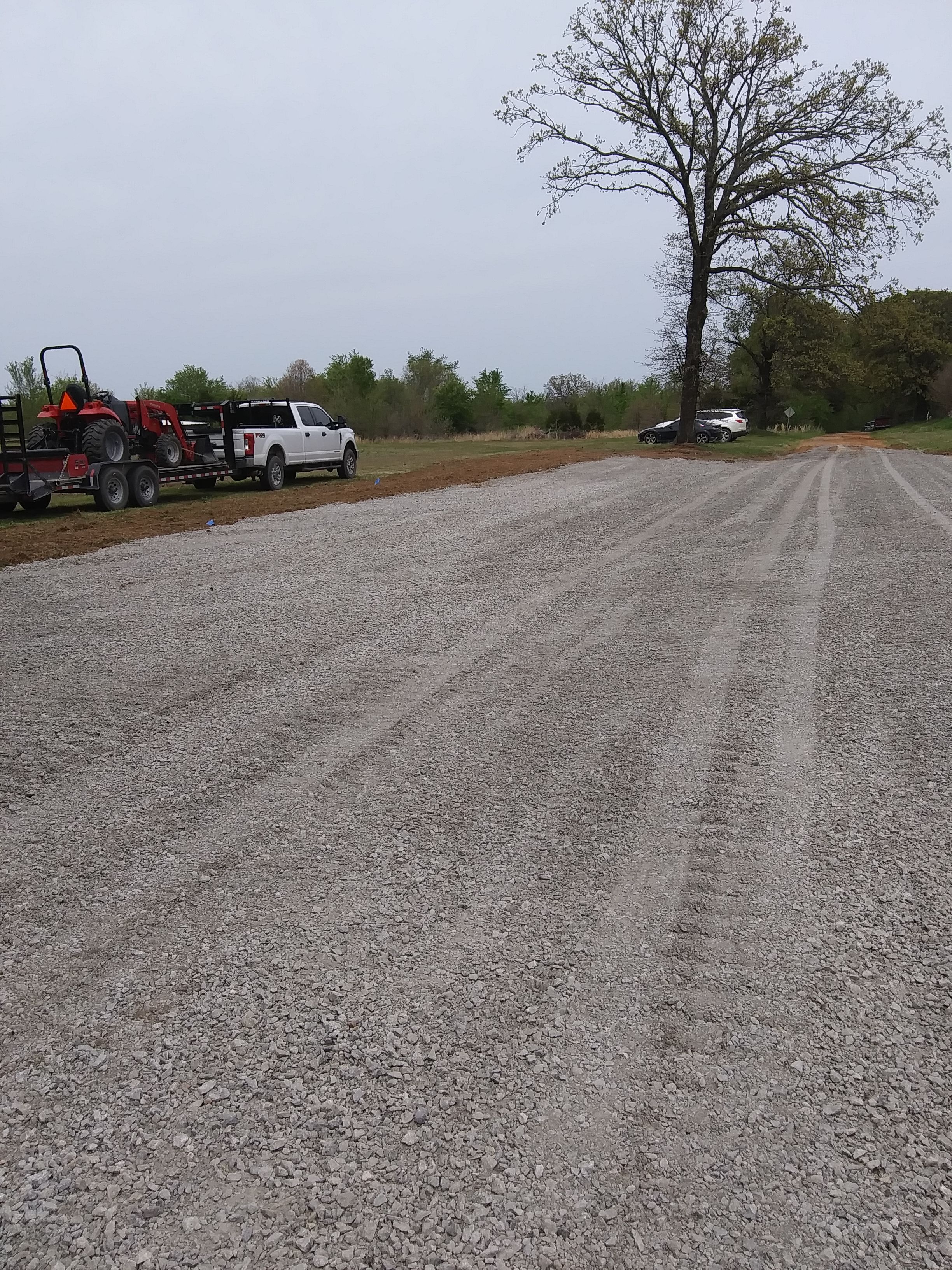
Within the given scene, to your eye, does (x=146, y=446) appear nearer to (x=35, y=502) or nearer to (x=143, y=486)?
(x=143, y=486)

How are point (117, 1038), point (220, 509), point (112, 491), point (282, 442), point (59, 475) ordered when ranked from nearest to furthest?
point (117, 1038) < point (59, 475) < point (220, 509) < point (112, 491) < point (282, 442)

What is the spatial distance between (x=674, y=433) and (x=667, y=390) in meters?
24.9

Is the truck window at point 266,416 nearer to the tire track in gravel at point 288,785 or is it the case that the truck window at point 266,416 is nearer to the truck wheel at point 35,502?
the truck wheel at point 35,502

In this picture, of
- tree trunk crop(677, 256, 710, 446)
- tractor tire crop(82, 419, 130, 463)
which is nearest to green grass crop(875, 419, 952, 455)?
tree trunk crop(677, 256, 710, 446)

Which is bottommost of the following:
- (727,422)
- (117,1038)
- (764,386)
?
(117,1038)

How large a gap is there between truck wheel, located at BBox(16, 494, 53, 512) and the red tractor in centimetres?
93

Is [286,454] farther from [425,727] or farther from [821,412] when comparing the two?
[821,412]

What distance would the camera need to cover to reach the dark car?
4334cm

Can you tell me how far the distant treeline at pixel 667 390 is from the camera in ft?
188

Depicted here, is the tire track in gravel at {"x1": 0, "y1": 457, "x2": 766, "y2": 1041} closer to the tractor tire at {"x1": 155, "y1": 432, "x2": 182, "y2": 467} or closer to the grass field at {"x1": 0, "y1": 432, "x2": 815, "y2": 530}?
the grass field at {"x1": 0, "y1": 432, "x2": 815, "y2": 530}

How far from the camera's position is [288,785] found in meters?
4.41

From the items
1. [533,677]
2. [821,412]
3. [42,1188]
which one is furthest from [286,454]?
[821,412]

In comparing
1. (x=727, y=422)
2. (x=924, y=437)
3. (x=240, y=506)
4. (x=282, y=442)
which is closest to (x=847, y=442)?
(x=924, y=437)

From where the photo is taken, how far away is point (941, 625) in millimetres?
6711
